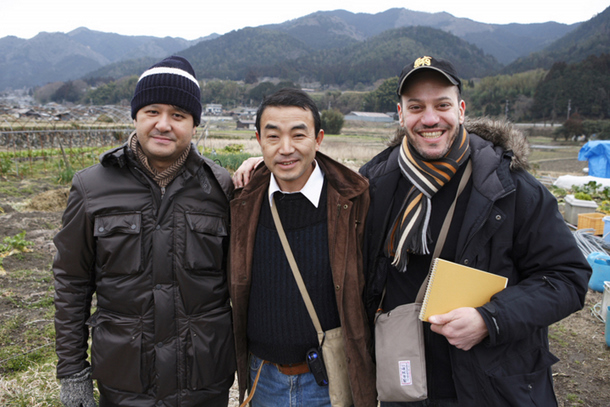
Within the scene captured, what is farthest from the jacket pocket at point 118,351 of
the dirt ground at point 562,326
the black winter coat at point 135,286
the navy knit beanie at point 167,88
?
the dirt ground at point 562,326

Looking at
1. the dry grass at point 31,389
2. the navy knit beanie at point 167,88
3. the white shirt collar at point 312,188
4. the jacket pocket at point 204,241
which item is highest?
the navy knit beanie at point 167,88

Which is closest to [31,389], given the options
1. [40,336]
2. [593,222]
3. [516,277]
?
[40,336]

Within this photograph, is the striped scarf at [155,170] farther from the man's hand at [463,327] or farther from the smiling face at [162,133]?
the man's hand at [463,327]

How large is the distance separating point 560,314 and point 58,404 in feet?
10.0

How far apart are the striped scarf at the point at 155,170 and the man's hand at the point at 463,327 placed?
1.34 meters

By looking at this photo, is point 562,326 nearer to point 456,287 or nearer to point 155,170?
point 456,287

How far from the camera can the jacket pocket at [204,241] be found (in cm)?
187

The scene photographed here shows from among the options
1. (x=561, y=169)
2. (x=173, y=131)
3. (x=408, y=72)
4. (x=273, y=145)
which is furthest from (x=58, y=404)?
(x=561, y=169)

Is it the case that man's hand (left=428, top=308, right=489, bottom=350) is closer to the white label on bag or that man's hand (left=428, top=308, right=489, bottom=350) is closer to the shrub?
the white label on bag

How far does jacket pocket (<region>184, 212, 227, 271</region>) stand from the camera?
1872 mm

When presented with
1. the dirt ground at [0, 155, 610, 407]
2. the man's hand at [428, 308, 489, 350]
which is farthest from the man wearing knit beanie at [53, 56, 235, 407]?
the dirt ground at [0, 155, 610, 407]

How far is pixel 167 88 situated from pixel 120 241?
2.39 feet

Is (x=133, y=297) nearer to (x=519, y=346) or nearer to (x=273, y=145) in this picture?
(x=273, y=145)

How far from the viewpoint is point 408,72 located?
182cm
